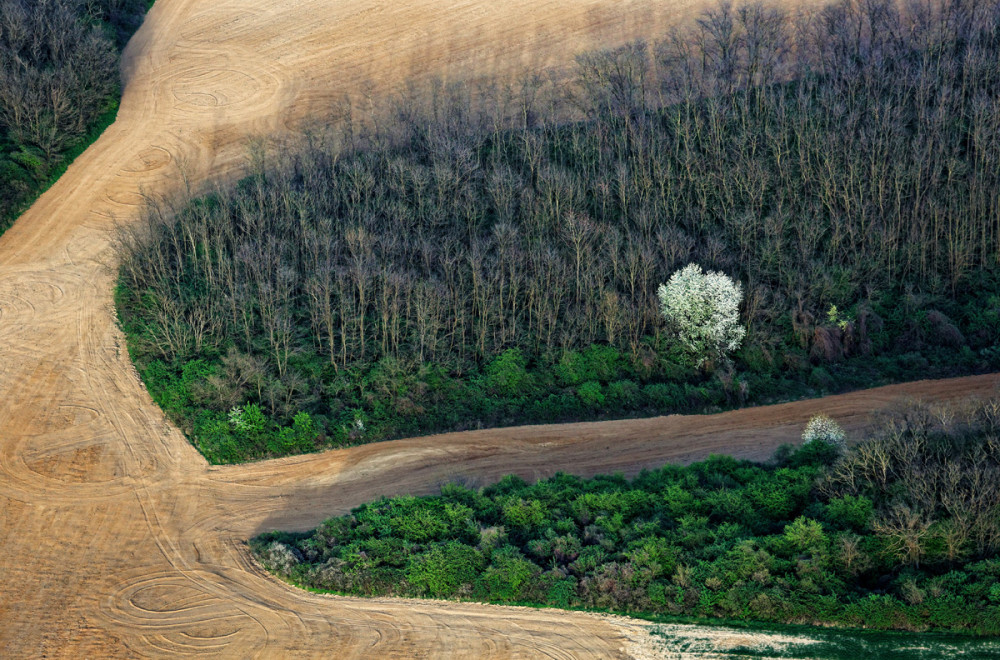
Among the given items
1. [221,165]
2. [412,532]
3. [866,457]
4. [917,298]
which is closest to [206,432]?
[412,532]

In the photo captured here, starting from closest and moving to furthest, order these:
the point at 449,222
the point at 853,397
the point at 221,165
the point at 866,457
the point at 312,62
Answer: the point at 866,457 < the point at 853,397 < the point at 449,222 < the point at 221,165 < the point at 312,62

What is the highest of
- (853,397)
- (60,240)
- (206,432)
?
(60,240)

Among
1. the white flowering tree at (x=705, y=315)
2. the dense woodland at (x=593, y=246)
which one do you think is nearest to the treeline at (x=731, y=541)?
the dense woodland at (x=593, y=246)

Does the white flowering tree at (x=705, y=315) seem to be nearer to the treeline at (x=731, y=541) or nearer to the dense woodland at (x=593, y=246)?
the dense woodland at (x=593, y=246)

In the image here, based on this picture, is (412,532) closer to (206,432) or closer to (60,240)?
(206,432)

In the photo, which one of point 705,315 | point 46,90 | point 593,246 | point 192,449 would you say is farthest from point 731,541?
point 46,90

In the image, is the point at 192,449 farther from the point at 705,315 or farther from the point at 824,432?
the point at 824,432

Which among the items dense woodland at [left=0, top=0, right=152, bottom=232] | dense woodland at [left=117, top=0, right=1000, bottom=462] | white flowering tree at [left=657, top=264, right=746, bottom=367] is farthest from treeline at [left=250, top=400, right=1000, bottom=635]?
dense woodland at [left=0, top=0, right=152, bottom=232]
